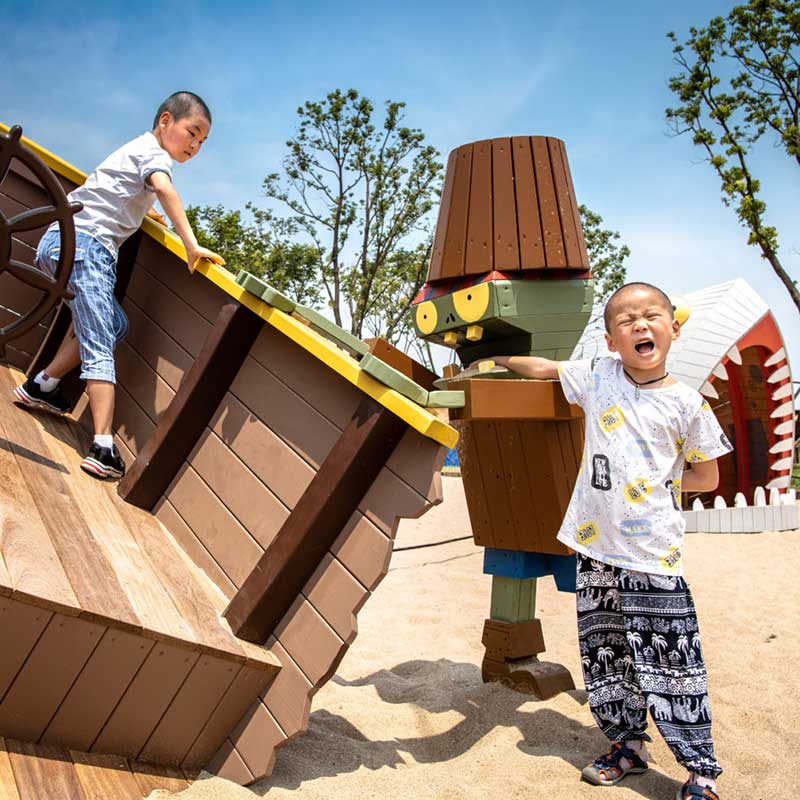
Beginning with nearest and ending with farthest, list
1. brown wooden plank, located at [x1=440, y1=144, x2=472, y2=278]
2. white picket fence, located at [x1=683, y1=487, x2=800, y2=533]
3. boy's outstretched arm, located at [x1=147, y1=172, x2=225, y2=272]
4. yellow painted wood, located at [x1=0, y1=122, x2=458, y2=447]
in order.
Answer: yellow painted wood, located at [x1=0, y1=122, x2=458, y2=447]
boy's outstretched arm, located at [x1=147, y1=172, x2=225, y2=272]
brown wooden plank, located at [x1=440, y1=144, x2=472, y2=278]
white picket fence, located at [x1=683, y1=487, x2=800, y2=533]

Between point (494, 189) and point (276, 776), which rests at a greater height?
point (494, 189)

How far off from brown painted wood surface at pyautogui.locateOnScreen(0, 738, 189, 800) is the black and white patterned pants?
1162 mm

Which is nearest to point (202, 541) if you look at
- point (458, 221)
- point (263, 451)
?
point (263, 451)

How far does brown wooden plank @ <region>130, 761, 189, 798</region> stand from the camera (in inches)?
69.2

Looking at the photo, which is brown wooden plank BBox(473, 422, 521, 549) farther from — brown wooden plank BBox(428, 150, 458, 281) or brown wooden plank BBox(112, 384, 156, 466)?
brown wooden plank BBox(112, 384, 156, 466)

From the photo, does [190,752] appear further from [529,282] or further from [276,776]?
[529,282]

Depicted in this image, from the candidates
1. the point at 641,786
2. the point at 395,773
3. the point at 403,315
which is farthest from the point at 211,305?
the point at 403,315

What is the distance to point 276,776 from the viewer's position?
2074mm

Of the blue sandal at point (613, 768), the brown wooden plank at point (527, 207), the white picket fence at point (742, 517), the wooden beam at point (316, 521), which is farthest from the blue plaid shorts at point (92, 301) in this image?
the white picket fence at point (742, 517)

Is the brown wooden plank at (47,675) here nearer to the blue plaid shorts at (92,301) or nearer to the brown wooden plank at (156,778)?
the brown wooden plank at (156,778)

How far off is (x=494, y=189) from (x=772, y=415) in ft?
21.7

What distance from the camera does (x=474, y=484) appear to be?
2994 millimetres

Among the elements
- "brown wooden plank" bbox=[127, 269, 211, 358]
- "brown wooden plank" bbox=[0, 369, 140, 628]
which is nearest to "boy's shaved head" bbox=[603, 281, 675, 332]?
"brown wooden plank" bbox=[127, 269, 211, 358]

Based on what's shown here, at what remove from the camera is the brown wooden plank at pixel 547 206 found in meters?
2.77
